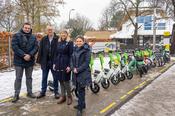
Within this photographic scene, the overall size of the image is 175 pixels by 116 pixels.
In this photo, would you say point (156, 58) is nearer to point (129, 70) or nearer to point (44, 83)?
point (129, 70)

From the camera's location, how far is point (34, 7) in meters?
25.7

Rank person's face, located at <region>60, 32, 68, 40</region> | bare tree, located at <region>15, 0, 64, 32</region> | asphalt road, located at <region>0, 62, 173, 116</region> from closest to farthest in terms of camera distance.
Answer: asphalt road, located at <region>0, 62, 173, 116</region> < person's face, located at <region>60, 32, 68, 40</region> < bare tree, located at <region>15, 0, 64, 32</region>

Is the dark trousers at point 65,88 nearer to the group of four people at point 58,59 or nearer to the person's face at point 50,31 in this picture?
the group of four people at point 58,59

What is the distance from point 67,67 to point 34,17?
2101 centimetres

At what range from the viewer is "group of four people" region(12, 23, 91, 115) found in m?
5.68

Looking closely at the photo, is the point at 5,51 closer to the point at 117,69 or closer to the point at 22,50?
the point at 117,69

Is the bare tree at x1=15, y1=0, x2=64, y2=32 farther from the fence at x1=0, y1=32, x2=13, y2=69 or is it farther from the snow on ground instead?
the snow on ground

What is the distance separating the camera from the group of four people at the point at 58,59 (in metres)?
5.68

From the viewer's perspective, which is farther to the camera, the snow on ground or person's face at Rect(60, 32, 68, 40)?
the snow on ground

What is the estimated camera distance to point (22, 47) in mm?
6602

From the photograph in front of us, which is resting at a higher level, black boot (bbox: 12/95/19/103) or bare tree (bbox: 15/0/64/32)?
bare tree (bbox: 15/0/64/32)

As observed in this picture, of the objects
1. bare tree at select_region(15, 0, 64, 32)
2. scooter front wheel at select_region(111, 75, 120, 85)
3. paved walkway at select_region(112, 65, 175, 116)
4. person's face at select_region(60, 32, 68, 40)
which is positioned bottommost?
paved walkway at select_region(112, 65, 175, 116)

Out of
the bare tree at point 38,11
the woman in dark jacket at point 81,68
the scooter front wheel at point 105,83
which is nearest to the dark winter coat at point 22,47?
the woman in dark jacket at point 81,68

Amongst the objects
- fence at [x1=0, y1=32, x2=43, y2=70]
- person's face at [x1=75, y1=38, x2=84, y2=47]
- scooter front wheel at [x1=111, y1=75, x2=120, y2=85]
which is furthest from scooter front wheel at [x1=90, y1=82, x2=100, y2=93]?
fence at [x1=0, y1=32, x2=43, y2=70]
